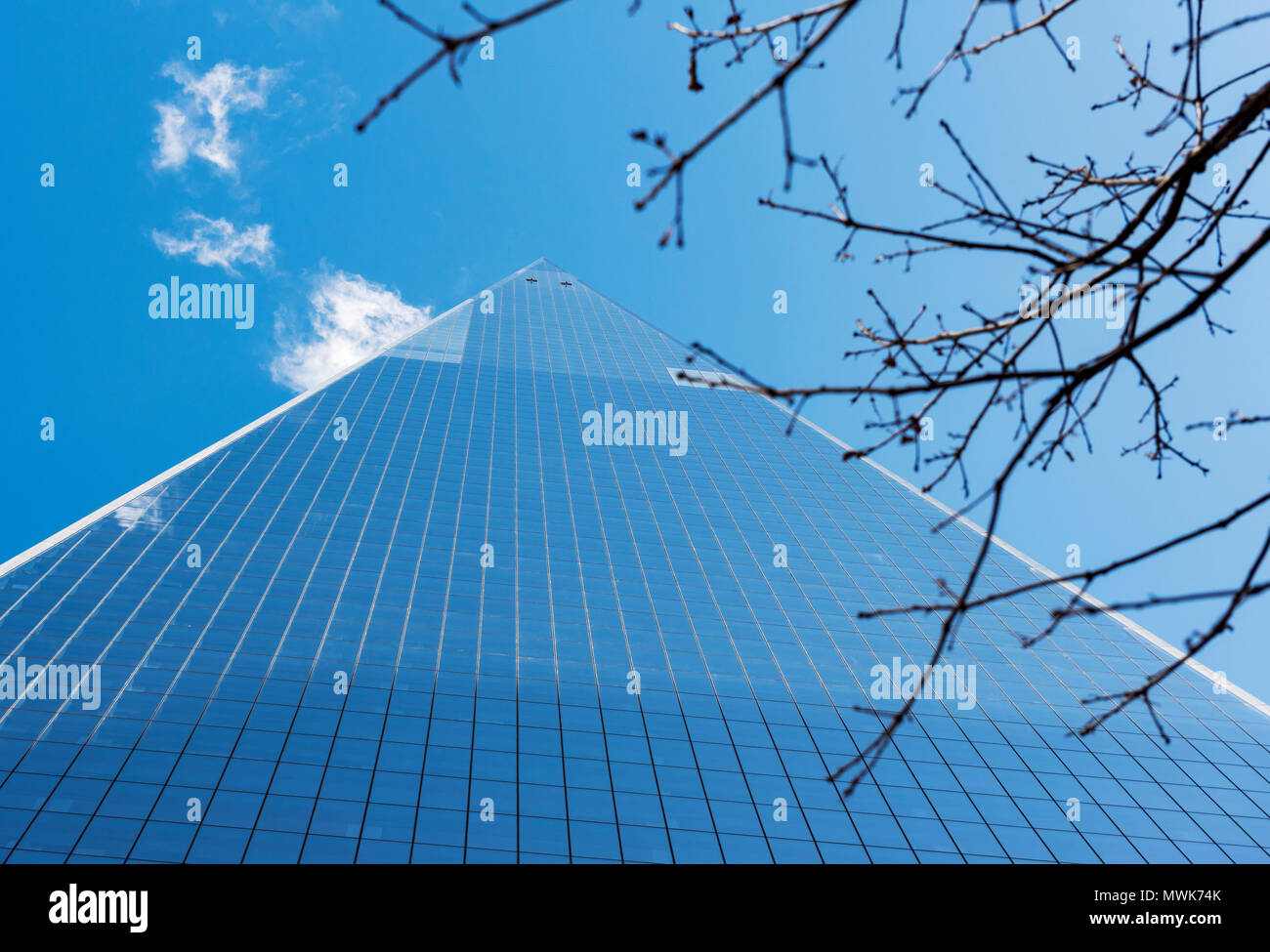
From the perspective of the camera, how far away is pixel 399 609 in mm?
34906

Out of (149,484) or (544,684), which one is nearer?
(544,684)

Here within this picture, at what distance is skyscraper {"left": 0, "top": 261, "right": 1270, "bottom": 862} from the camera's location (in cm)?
2403

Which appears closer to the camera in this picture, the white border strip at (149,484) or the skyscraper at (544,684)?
the skyscraper at (544,684)

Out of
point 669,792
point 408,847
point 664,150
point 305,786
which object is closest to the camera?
point 664,150

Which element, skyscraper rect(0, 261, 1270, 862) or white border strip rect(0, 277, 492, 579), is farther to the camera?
white border strip rect(0, 277, 492, 579)

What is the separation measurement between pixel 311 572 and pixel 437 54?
3641 cm

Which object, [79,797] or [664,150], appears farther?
[79,797]

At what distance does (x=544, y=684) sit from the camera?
102ft

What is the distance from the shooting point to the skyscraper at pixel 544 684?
2403 cm
